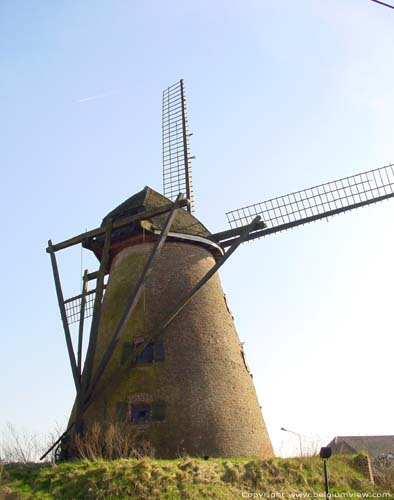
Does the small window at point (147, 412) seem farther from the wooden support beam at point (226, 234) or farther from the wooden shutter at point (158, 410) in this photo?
the wooden support beam at point (226, 234)

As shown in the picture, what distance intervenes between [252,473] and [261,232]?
22.4 ft

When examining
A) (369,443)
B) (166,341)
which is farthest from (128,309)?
(369,443)

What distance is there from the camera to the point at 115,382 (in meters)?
12.3

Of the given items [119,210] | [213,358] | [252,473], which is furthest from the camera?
[119,210]

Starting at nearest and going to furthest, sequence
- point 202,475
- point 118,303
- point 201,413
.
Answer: point 202,475, point 201,413, point 118,303

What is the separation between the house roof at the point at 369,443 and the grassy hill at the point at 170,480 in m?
34.3

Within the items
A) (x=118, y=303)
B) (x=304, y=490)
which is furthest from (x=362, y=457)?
(x=118, y=303)

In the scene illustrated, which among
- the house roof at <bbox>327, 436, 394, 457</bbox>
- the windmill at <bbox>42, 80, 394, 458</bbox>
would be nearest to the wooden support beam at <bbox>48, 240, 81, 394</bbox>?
the windmill at <bbox>42, 80, 394, 458</bbox>

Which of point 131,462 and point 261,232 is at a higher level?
point 261,232

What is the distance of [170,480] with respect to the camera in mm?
9094

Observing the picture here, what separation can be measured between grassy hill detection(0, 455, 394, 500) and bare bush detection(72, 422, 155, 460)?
0.93 meters

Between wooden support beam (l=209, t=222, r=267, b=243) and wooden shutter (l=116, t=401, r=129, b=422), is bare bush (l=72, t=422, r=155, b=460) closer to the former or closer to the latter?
wooden shutter (l=116, t=401, r=129, b=422)

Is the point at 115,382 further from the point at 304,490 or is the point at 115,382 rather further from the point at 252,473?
the point at 304,490

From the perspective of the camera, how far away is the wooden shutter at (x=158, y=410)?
11539 mm
